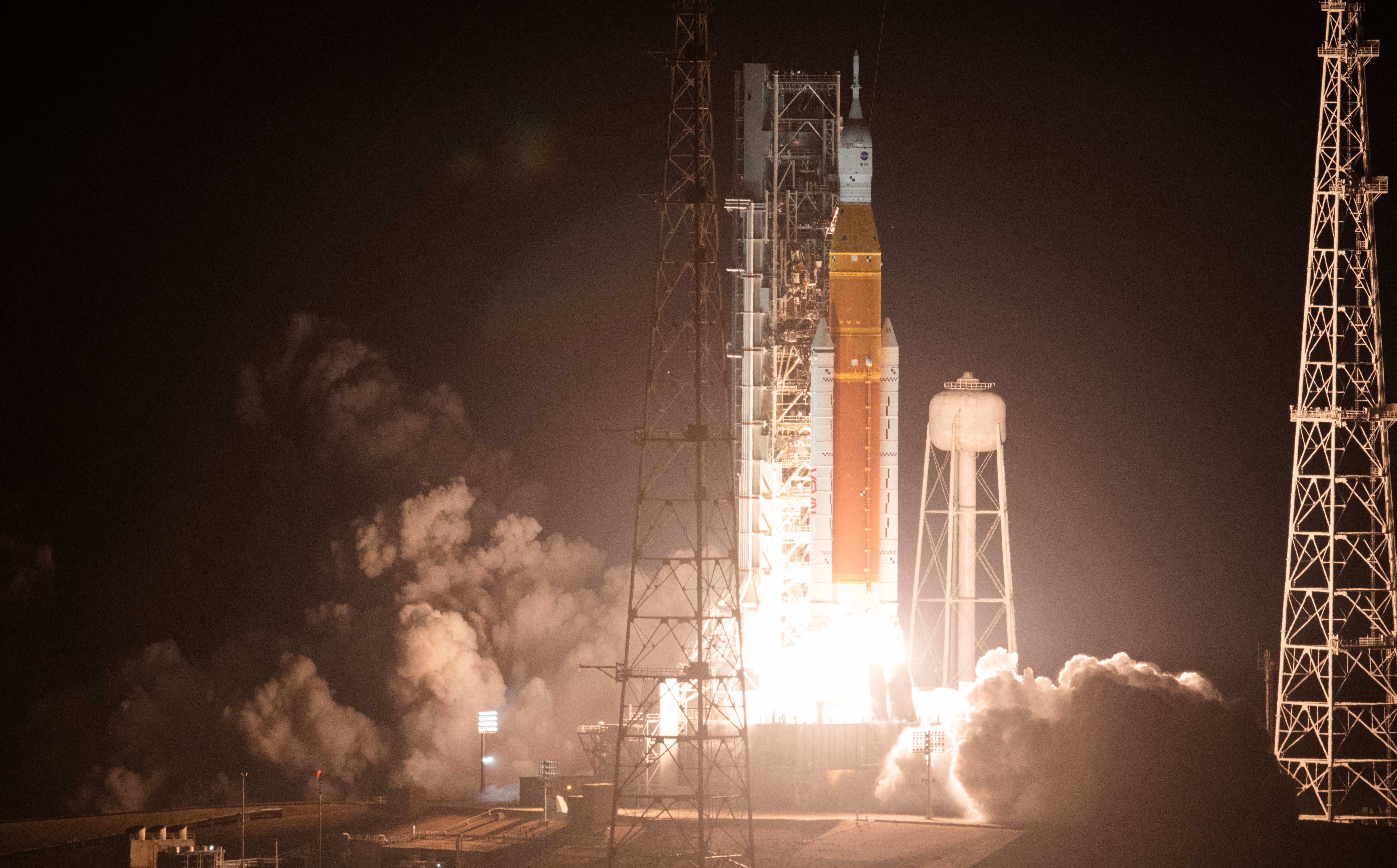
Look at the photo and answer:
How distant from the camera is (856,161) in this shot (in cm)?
4500

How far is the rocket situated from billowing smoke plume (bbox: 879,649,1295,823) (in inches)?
149

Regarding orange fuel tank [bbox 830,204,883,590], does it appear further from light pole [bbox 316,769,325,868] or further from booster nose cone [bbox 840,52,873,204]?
light pole [bbox 316,769,325,868]

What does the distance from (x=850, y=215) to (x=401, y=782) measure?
1788 cm

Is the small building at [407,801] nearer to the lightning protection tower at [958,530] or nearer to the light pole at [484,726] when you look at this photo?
the light pole at [484,726]

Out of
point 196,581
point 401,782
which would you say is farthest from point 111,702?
point 401,782

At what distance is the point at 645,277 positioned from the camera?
5847cm

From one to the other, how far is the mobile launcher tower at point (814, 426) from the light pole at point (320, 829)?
9.76 m

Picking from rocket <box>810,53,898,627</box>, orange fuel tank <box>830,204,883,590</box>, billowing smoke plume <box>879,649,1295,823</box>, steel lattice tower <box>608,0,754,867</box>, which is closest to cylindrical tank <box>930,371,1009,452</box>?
rocket <box>810,53,898,627</box>

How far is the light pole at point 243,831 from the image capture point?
1672 inches

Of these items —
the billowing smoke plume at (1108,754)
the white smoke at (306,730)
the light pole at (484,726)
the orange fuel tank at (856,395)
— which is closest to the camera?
the billowing smoke plume at (1108,754)

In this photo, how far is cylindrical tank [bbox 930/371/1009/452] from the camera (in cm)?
4641

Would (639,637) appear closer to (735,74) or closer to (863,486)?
(863,486)

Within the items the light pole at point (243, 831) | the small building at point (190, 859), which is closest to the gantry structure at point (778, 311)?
the light pole at point (243, 831)

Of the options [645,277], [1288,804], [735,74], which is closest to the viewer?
[1288,804]
